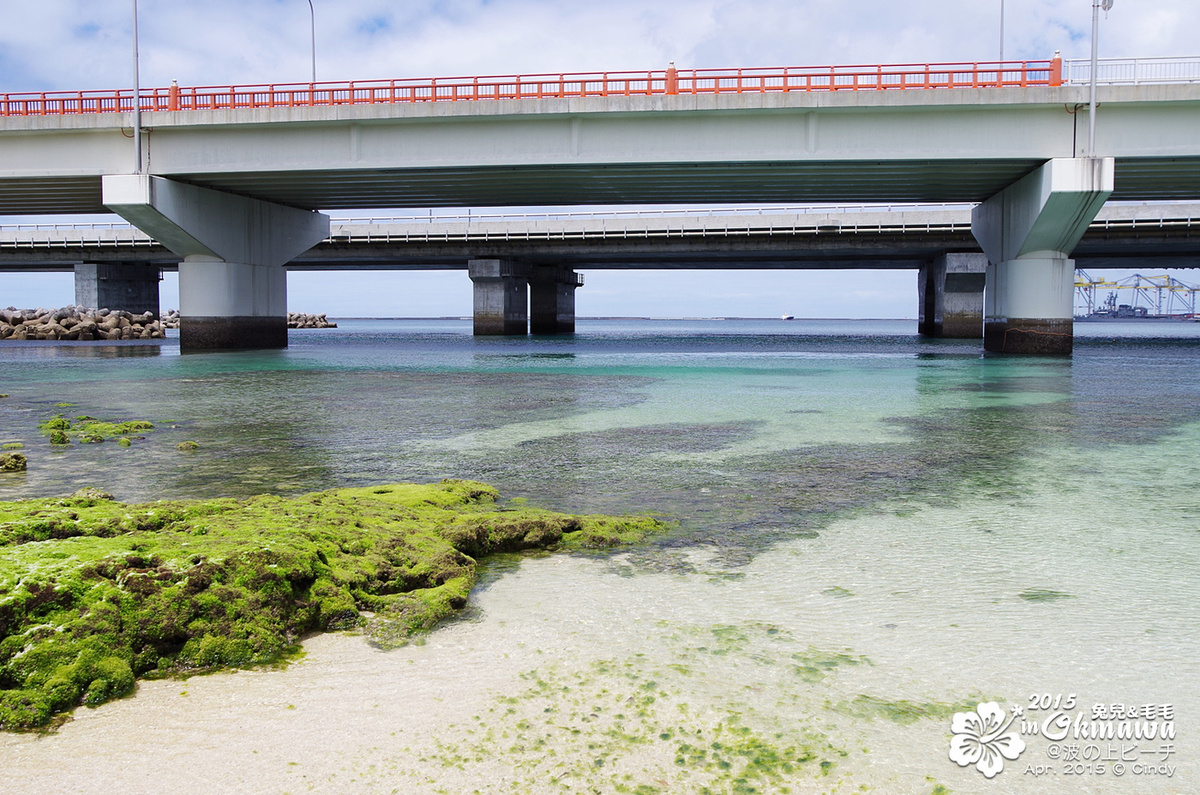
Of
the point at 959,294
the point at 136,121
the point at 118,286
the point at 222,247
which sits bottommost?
the point at 959,294

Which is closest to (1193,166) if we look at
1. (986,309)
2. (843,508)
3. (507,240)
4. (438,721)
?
(986,309)

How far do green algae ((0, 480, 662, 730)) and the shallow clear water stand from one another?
187mm

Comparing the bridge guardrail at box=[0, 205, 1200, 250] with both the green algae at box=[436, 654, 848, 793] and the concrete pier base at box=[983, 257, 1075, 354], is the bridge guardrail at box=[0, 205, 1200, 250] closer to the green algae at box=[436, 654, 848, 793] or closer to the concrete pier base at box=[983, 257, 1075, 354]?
the concrete pier base at box=[983, 257, 1075, 354]

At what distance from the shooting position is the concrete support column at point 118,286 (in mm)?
61688

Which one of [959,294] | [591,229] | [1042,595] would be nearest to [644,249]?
[591,229]

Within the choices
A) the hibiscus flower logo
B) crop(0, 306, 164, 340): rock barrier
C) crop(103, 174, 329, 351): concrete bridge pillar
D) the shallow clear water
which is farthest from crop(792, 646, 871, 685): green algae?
crop(0, 306, 164, 340): rock barrier

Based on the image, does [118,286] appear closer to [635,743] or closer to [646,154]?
[646,154]

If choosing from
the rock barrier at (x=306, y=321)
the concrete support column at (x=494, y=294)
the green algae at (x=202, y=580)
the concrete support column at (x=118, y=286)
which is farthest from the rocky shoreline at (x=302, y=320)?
the green algae at (x=202, y=580)

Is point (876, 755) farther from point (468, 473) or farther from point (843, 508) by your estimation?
point (468, 473)

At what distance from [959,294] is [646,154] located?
32586 mm

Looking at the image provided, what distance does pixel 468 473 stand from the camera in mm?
8305

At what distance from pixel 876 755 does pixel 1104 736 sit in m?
0.92

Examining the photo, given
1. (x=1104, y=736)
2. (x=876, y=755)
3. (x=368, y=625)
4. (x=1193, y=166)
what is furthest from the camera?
(x=1193, y=166)

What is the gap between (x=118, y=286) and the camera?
208ft
